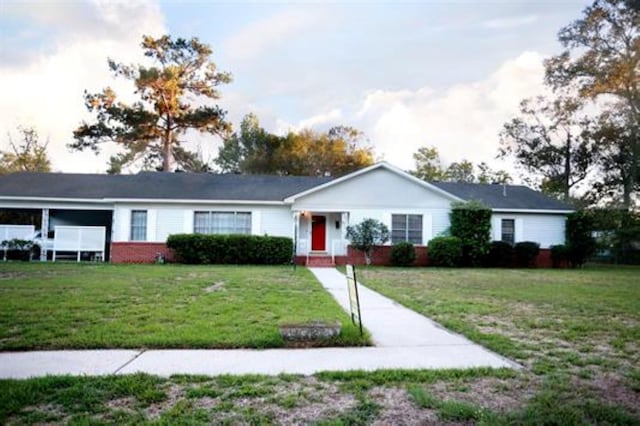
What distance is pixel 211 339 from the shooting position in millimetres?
5180

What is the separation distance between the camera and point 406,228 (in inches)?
779

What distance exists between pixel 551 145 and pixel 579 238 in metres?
18.0

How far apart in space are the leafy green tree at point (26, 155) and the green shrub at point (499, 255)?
4006 cm

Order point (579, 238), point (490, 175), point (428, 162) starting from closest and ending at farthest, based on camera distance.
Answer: point (579, 238)
point (428, 162)
point (490, 175)

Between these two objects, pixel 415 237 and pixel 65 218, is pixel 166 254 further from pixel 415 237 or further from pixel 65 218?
pixel 415 237

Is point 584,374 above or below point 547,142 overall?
below

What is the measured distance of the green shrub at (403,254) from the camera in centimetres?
1848

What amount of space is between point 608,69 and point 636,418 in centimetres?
3295

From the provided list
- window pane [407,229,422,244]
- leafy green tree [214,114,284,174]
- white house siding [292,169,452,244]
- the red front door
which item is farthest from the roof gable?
leafy green tree [214,114,284,174]

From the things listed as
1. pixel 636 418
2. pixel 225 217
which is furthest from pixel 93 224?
pixel 636 418

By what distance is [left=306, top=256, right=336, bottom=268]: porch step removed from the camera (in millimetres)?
18078

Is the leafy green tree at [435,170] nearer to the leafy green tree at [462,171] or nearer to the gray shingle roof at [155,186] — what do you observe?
the leafy green tree at [462,171]

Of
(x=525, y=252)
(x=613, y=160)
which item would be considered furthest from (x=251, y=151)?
(x=613, y=160)

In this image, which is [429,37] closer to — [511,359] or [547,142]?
[511,359]
